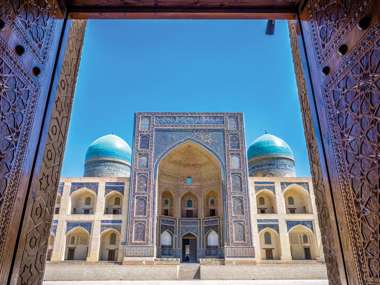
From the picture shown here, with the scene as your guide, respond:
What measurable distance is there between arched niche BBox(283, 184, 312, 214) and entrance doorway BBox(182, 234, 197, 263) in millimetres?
5923

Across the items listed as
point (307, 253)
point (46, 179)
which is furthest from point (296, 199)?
point (46, 179)

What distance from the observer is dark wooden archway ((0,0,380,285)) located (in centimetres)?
145

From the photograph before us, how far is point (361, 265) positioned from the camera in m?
1.48

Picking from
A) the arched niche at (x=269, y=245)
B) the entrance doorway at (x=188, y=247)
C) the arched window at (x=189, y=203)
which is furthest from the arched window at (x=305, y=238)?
the arched window at (x=189, y=203)

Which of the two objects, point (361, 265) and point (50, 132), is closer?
point (361, 265)

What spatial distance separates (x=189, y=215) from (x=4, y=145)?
18.0 m

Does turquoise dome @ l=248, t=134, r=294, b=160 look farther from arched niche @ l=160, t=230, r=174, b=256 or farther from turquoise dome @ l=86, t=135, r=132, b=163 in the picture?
turquoise dome @ l=86, t=135, r=132, b=163

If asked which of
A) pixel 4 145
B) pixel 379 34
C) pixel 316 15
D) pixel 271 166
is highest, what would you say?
pixel 271 166

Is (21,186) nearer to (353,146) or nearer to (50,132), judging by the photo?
(50,132)

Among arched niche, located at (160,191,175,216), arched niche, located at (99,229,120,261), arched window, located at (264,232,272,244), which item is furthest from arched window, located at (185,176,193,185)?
arched window, located at (264,232,272,244)

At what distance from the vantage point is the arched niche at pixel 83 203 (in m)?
17.7

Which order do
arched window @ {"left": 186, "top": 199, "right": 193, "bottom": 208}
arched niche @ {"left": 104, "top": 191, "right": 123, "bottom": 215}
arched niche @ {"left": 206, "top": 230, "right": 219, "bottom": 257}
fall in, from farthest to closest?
1. arched window @ {"left": 186, "top": 199, "right": 193, "bottom": 208}
2. arched niche @ {"left": 104, "top": 191, "right": 123, "bottom": 215}
3. arched niche @ {"left": 206, "top": 230, "right": 219, "bottom": 257}

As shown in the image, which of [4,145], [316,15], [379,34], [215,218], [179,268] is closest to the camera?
[379,34]

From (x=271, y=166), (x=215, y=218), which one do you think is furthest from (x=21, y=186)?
(x=271, y=166)
